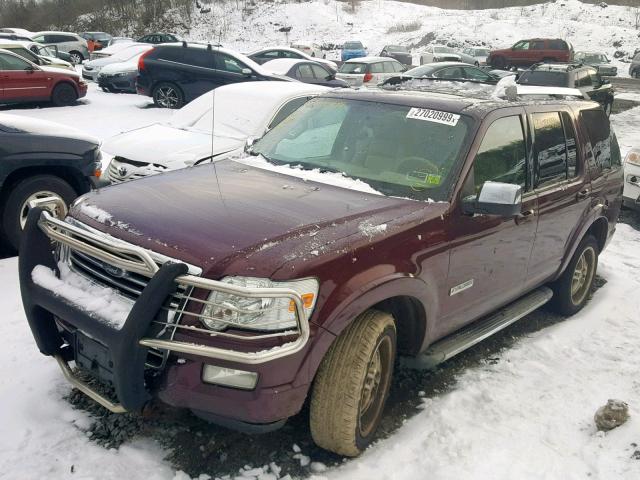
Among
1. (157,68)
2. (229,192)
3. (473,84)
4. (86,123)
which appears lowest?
(86,123)

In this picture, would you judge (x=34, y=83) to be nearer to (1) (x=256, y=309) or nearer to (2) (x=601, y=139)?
(2) (x=601, y=139)

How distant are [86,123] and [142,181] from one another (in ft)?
34.1

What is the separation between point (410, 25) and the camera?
54281mm

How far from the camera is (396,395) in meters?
3.83

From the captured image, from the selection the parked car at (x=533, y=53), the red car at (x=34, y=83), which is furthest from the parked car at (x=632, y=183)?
the parked car at (x=533, y=53)

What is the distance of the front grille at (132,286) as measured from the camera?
2.62 m

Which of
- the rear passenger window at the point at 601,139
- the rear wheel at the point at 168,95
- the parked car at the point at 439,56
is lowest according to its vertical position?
the parked car at the point at 439,56

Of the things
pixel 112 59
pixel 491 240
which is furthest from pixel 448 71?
pixel 491 240

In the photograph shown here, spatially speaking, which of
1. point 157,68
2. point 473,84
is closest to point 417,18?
point 157,68

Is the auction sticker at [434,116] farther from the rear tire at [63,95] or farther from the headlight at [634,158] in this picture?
the rear tire at [63,95]

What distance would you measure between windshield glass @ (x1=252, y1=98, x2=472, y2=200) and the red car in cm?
1284

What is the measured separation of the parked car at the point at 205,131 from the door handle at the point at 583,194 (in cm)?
354

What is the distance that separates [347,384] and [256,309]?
660 mm

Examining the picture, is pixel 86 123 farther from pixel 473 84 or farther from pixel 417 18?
pixel 417 18
